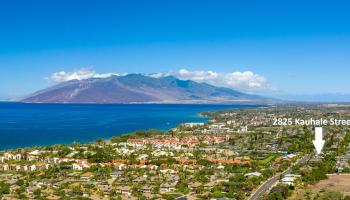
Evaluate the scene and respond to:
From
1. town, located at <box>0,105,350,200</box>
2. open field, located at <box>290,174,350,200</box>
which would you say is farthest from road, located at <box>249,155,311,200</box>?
open field, located at <box>290,174,350,200</box>

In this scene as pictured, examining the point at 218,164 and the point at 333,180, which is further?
the point at 218,164

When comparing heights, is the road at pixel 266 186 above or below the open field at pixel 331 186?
above

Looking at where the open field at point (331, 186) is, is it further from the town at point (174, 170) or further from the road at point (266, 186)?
the road at point (266, 186)

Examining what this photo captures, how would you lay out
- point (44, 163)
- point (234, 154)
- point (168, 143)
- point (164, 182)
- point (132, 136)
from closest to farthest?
point (164, 182)
point (44, 163)
point (234, 154)
point (168, 143)
point (132, 136)

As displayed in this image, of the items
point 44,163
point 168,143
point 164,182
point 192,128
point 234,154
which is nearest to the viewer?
point 164,182

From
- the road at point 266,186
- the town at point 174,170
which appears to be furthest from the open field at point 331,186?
the road at point 266,186

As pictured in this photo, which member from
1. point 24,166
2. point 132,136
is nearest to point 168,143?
point 132,136

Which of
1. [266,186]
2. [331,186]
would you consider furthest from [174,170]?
[331,186]

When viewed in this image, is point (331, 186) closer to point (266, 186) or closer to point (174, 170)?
point (266, 186)

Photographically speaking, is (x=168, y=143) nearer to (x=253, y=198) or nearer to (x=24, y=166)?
(x=24, y=166)
